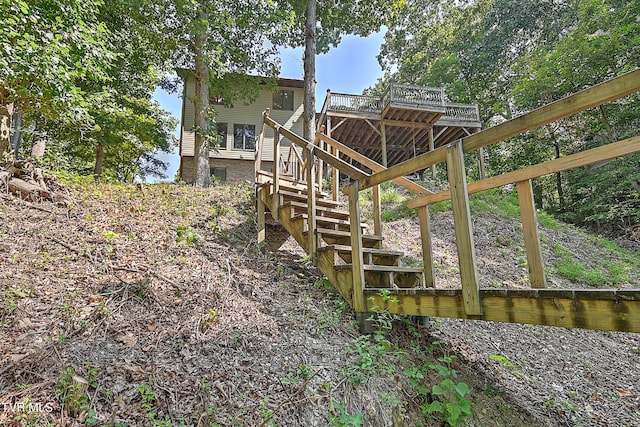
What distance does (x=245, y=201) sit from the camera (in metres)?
6.62

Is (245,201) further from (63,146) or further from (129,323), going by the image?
(63,146)

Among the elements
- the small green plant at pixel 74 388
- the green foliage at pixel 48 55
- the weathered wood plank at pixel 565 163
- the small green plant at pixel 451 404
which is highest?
the green foliage at pixel 48 55

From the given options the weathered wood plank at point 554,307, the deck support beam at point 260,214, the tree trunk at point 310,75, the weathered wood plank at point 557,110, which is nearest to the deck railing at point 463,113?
the tree trunk at point 310,75

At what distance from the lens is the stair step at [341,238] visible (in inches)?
161

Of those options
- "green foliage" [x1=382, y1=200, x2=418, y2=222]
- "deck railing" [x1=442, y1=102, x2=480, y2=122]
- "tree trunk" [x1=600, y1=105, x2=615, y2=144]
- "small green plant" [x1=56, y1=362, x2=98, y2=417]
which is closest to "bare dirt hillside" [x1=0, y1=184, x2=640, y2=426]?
"small green plant" [x1=56, y1=362, x2=98, y2=417]

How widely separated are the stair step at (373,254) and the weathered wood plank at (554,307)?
960 millimetres

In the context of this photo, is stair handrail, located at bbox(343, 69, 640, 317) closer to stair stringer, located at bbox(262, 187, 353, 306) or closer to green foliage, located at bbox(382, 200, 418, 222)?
stair stringer, located at bbox(262, 187, 353, 306)

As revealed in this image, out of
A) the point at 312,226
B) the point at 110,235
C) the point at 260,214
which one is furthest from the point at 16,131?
the point at 312,226

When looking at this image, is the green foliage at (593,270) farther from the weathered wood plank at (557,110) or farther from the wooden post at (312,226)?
the weathered wood plank at (557,110)

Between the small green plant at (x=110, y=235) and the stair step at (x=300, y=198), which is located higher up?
the stair step at (x=300, y=198)

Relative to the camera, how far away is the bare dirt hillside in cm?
223

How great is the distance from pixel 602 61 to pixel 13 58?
1698 centimetres

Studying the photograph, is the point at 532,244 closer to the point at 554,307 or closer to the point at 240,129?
the point at 554,307

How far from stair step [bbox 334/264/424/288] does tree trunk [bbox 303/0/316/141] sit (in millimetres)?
7624
